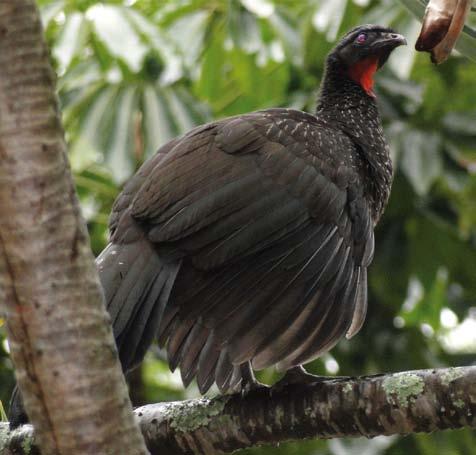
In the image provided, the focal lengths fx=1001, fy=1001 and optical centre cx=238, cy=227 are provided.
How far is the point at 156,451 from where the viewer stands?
9.82 ft

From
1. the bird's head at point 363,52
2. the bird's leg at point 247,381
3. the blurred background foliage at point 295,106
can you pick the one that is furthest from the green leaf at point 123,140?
the bird's leg at point 247,381

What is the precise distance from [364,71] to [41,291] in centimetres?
273

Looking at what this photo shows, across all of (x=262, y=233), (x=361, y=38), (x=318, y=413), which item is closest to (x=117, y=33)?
(x=361, y=38)

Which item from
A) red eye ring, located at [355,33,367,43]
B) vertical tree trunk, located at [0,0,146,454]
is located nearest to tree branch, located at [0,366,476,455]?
vertical tree trunk, located at [0,0,146,454]

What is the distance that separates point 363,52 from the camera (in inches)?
164

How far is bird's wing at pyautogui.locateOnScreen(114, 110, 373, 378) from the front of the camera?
3.03 m

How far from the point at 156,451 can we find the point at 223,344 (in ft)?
1.23

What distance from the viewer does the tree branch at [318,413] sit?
8.38 ft

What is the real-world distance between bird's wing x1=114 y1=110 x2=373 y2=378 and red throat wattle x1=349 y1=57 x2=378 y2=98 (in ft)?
2.42

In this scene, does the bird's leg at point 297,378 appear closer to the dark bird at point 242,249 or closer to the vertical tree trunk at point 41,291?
the dark bird at point 242,249

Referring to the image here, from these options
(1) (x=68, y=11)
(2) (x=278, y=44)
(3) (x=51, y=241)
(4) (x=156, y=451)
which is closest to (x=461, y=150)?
(2) (x=278, y=44)

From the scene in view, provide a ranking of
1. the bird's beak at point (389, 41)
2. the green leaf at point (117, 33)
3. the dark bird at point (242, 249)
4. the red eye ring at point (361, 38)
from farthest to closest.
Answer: the red eye ring at point (361, 38)
the bird's beak at point (389, 41)
the green leaf at point (117, 33)
the dark bird at point (242, 249)

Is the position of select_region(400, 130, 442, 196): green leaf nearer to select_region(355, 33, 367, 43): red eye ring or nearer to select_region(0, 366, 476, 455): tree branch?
select_region(355, 33, 367, 43): red eye ring

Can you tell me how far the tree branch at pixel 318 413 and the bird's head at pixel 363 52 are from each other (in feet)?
5.60
